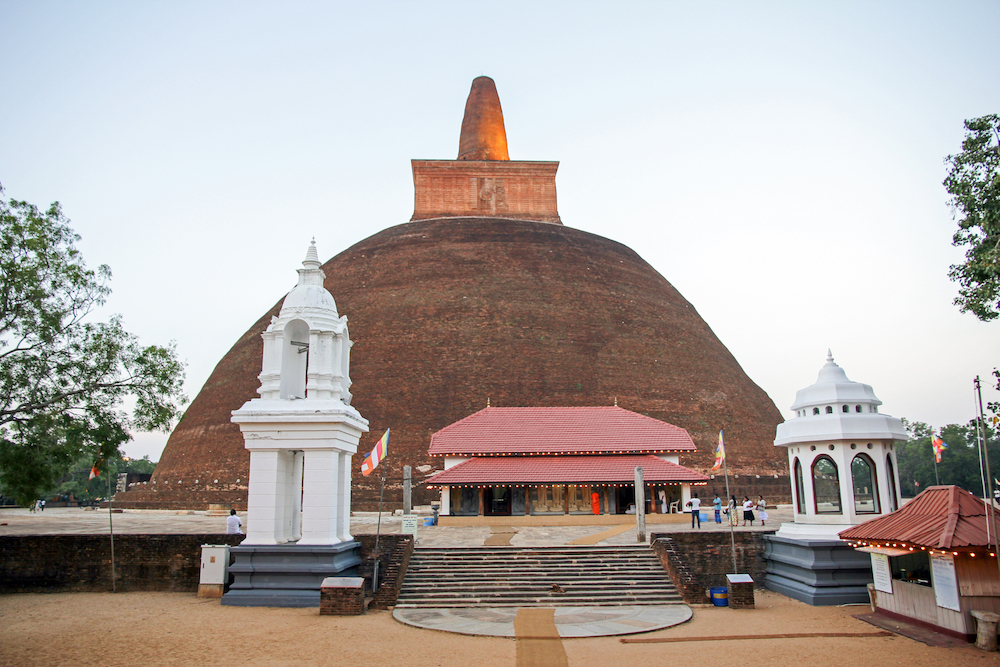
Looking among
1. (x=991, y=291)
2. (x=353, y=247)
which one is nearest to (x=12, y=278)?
(x=991, y=291)

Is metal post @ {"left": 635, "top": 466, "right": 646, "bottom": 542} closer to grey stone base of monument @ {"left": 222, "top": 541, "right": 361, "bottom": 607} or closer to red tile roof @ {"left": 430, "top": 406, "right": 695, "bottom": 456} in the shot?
red tile roof @ {"left": 430, "top": 406, "right": 695, "bottom": 456}

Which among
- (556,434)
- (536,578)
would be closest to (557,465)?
(556,434)

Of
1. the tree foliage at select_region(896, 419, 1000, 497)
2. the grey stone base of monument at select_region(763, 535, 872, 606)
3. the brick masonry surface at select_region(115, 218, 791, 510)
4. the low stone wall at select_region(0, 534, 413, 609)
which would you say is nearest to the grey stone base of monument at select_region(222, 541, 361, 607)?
the low stone wall at select_region(0, 534, 413, 609)

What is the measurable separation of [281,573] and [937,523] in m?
10.8

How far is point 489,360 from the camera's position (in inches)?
1215

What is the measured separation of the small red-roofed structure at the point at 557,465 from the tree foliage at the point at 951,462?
2497 cm

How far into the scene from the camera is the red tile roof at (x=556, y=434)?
24.1 m

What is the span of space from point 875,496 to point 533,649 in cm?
832

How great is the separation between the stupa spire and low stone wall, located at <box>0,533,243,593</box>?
3214cm

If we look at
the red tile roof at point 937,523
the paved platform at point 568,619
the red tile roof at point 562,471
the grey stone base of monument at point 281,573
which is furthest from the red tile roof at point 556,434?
the red tile roof at point 937,523

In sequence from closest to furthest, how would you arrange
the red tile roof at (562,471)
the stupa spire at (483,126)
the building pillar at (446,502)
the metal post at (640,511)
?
the metal post at (640,511)
the red tile roof at (562,471)
the building pillar at (446,502)
the stupa spire at (483,126)

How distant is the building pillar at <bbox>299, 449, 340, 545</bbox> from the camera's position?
1332cm

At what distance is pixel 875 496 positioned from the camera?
46.1ft

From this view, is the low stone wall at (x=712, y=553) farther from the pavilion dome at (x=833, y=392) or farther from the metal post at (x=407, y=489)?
the metal post at (x=407, y=489)
